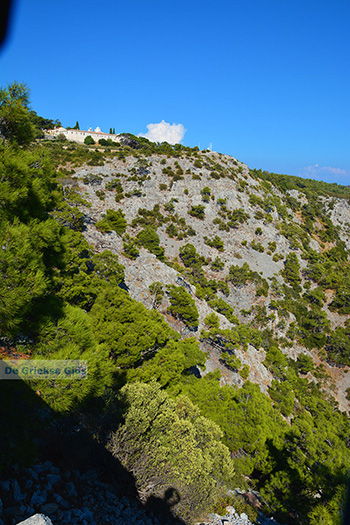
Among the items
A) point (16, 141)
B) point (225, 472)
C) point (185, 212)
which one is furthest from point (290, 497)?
point (185, 212)

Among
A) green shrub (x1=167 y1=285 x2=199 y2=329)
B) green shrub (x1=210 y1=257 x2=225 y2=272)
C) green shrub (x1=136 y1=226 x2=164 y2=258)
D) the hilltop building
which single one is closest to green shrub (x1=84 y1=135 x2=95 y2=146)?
the hilltop building

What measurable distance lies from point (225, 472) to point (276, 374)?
2317 cm

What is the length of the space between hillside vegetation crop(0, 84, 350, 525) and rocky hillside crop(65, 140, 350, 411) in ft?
0.92

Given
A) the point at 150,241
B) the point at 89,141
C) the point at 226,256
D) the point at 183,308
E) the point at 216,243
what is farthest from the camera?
the point at 89,141

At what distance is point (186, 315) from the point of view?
1105 inches

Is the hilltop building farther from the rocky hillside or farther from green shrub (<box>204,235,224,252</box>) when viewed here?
green shrub (<box>204,235,224,252</box>)

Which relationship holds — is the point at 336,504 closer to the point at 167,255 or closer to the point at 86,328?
the point at 86,328

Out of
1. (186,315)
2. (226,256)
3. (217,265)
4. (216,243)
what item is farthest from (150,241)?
(186,315)

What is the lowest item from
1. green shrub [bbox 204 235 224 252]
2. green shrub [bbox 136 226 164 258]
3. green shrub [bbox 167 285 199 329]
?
green shrub [bbox 167 285 199 329]

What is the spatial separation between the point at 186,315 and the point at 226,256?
24.0m

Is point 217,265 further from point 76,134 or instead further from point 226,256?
point 76,134

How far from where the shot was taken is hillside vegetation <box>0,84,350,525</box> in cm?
620

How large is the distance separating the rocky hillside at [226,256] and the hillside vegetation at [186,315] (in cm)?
28

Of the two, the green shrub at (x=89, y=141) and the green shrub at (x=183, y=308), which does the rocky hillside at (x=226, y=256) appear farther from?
the green shrub at (x=89, y=141)
